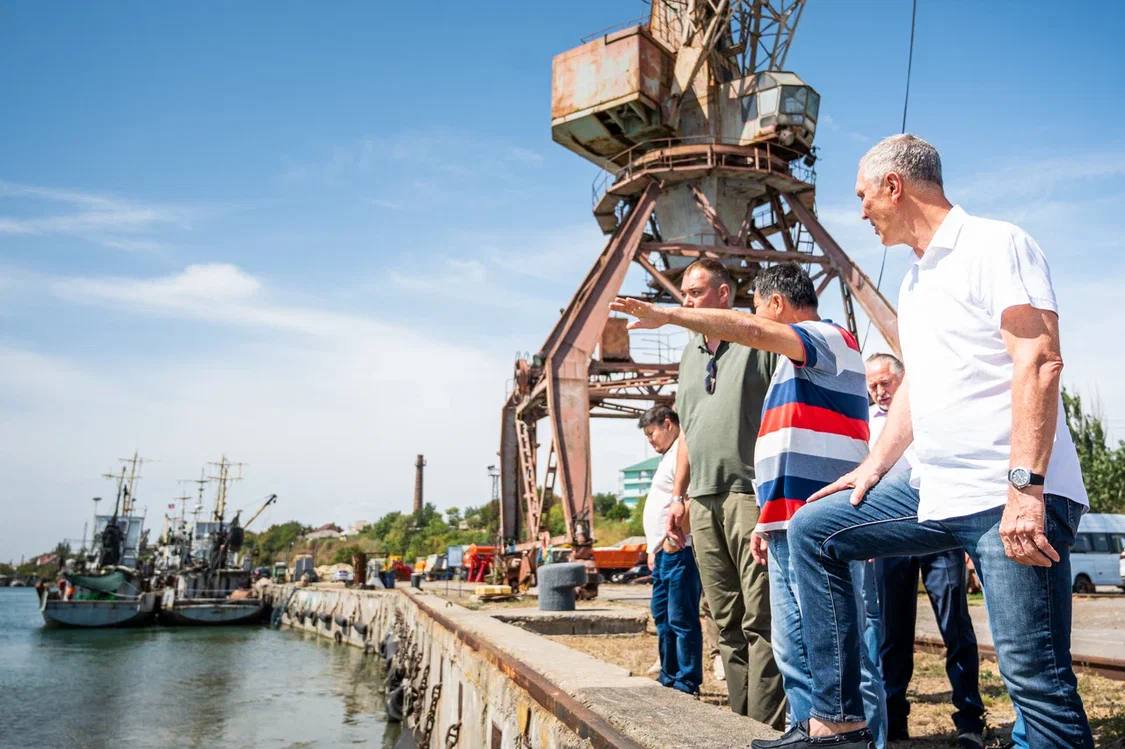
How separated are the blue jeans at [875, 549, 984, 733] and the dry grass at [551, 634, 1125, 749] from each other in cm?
14

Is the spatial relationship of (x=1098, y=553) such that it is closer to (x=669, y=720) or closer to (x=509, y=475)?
(x=509, y=475)

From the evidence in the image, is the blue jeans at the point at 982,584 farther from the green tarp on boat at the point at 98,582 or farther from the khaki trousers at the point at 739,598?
the green tarp on boat at the point at 98,582

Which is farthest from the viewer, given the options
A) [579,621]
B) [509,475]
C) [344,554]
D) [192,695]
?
[344,554]

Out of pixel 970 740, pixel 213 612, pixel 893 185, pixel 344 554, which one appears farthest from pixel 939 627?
pixel 344 554

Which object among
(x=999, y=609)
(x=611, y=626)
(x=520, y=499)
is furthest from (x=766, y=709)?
(x=520, y=499)

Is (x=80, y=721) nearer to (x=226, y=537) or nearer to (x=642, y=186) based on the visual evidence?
(x=642, y=186)

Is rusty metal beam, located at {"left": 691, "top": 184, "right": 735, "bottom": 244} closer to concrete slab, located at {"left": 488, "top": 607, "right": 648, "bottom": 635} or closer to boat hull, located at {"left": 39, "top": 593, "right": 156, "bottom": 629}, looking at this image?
concrete slab, located at {"left": 488, "top": 607, "right": 648, "bottom": 635}

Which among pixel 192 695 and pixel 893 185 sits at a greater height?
pixel 893 185

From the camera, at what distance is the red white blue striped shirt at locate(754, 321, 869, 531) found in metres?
2.69

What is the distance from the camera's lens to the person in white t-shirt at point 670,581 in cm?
438

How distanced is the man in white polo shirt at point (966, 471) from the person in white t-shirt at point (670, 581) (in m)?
1.82

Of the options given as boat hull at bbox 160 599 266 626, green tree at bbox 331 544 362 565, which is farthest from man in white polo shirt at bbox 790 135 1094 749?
green tree at bbox 331 544 362 565

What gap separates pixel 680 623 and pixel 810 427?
83.6 inches

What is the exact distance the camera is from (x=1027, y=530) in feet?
5.70
